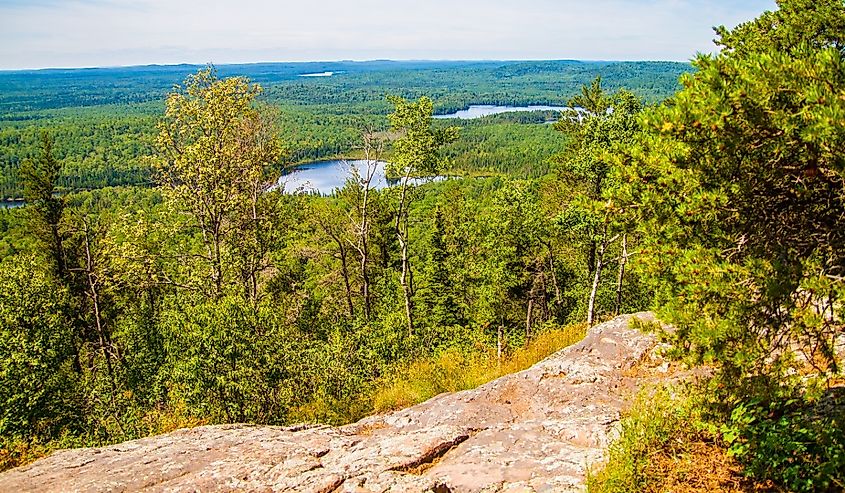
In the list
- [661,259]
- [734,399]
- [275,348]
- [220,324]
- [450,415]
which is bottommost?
[275,348]

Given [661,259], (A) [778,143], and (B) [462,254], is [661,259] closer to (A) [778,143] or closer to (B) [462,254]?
(A) [778,143]

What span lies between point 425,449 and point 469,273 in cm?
2460

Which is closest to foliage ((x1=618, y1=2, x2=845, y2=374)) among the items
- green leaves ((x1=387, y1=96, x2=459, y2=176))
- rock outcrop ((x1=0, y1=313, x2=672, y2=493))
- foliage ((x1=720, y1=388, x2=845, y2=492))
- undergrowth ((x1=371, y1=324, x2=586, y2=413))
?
foliage ((x1=720, y1=388, x2=845, y2=492))

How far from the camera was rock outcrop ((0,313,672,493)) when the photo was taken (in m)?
6.99

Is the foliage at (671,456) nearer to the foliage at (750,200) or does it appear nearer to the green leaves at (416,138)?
the foliage at (750,200)

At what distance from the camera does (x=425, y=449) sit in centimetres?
788

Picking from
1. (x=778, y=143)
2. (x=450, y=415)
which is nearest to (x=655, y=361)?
(x=450, y=415)

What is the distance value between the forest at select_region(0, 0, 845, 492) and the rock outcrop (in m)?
1.39

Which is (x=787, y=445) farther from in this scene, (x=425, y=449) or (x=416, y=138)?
(x=416, y=138)

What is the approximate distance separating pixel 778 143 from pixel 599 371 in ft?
22.0

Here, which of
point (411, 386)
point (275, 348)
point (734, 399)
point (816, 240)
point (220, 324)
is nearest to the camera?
point (816, 240)

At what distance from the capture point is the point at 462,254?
3747 cm

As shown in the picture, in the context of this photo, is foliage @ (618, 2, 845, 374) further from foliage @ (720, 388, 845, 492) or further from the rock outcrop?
the rock outcrop

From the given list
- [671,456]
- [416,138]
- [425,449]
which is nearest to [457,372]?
[425,449]
